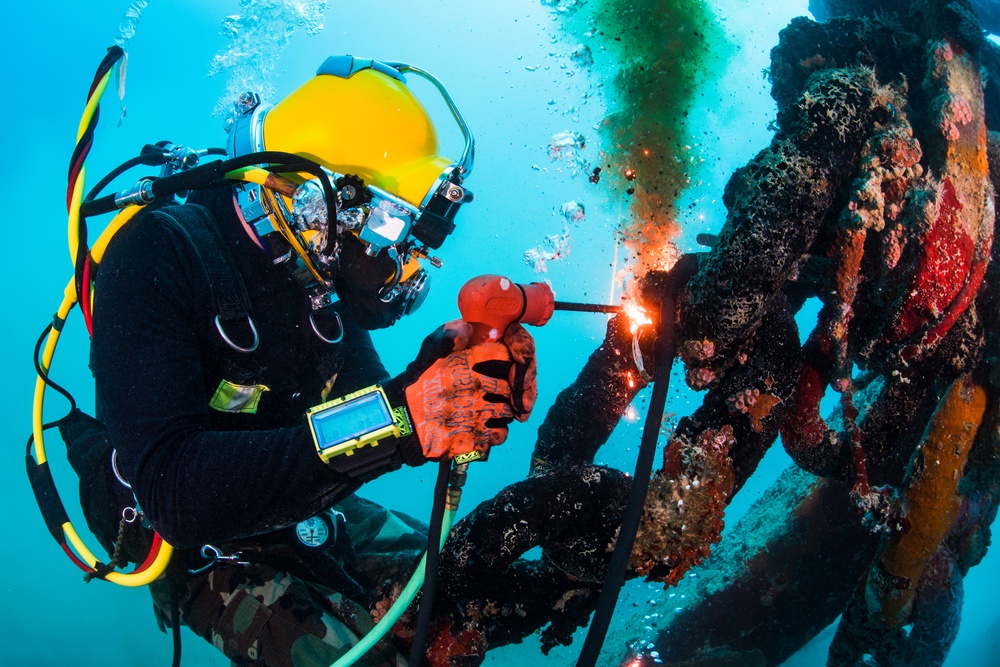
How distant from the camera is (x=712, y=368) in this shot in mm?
2258

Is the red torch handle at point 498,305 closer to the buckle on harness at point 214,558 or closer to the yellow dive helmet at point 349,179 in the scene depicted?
the yellow dive helmet at point 349,179

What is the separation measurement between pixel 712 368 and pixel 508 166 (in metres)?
21.4

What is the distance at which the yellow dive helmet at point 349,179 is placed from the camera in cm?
214

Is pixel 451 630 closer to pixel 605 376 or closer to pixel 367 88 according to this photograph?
pixel 605 376

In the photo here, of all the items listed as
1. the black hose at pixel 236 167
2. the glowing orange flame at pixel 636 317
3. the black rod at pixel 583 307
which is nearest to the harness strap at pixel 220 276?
the black hose at pixel 236 167

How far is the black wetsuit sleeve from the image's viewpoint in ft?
5.70

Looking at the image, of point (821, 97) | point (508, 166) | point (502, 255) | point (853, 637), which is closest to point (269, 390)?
point (821, 97)

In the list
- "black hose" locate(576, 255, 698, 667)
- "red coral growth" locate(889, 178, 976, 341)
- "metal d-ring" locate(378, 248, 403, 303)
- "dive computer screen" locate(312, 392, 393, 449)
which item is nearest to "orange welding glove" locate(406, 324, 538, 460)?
"dive computer screen" locate(312, 392, 393, 449)

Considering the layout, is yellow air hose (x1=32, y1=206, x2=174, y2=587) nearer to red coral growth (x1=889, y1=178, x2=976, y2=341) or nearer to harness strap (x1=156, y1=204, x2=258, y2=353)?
harness strap (x1=156, y1=204, x2=258, y2=353)

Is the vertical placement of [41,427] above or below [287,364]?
below

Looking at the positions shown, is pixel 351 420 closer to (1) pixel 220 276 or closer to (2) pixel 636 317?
(1) pixel 220 276

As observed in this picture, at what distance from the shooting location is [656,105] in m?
5.03

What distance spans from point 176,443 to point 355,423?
613mm

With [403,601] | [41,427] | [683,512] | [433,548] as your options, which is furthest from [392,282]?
[41,427]
